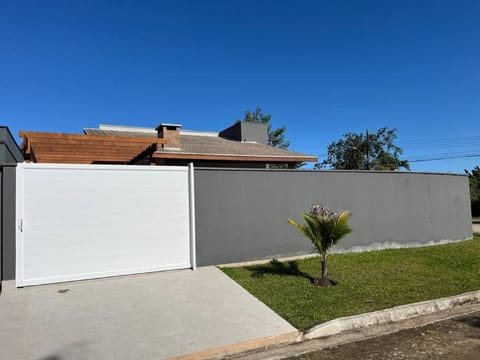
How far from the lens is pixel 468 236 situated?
12391 millimetres

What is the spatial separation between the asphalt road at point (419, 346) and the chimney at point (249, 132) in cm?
1430

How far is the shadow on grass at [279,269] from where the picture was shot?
7.42 m

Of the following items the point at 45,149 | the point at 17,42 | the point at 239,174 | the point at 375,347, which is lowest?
the point at 375,347

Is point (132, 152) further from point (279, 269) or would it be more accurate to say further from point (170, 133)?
Result: point (279, 269)

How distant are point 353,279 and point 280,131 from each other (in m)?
38.4

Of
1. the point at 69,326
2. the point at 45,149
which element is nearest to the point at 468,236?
the point at 69,326

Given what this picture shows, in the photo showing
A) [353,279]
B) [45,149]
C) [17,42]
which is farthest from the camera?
[17,42]

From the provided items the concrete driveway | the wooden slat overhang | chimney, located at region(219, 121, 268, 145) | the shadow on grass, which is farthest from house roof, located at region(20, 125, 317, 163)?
chimney, located at region(219, 121, 268, 145)

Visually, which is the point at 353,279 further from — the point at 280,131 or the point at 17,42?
the point at 280,131

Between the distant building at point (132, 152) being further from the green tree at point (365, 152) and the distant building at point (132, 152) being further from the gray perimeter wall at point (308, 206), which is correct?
the green tree at point (365, 152)

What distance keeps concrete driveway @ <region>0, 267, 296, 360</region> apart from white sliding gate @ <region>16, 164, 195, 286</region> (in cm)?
43

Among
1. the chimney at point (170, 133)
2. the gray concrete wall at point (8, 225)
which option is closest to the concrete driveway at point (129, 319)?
the gray concrete wall at point (8, 225)

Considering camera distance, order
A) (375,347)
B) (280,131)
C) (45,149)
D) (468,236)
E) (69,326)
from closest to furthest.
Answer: (375,347) < (69,326) < (45,149) < (468,236) < (280,131)

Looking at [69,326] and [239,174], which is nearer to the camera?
[69,326]
